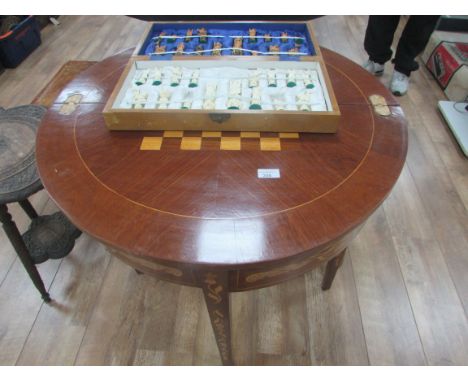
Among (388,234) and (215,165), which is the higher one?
(215,165)

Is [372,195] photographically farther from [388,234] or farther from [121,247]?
[388,234]

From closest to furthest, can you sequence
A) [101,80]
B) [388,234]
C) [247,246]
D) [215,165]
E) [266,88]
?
[247,246]
[215,165]
[266,88]
[101,80]
[388,234]

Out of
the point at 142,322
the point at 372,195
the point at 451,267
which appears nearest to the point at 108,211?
the point at 372,195

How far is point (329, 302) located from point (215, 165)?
79 centimetres

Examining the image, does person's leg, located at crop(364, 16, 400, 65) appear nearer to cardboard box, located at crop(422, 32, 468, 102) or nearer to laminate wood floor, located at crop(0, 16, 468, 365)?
cardboard box, located at crop(422, 32, 468, 102)

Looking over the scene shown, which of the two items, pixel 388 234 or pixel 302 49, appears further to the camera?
pixel 388 234

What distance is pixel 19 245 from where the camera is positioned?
1.05m

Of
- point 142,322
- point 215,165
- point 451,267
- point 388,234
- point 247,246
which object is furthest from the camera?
point 388,234

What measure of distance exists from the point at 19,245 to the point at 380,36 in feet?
7.59

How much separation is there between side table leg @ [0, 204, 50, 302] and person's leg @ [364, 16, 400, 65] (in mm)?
2251

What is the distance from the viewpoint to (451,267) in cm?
133

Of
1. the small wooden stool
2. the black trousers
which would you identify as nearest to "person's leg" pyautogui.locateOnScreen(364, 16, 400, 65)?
the black trousers

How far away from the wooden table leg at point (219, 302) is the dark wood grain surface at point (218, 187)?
70 mm

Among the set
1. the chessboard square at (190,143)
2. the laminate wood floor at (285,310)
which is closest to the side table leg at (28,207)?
the laminate wood floor at (285,310)
